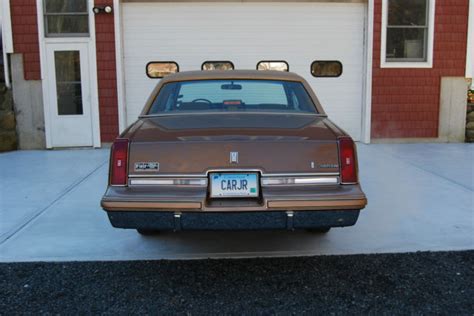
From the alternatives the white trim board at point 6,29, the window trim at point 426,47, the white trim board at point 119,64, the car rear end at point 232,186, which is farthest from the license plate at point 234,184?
the white trim board at point 6,29

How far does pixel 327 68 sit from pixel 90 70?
15.2 feet

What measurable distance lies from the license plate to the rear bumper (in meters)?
0.15

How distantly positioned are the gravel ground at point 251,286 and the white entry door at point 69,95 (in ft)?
19.6

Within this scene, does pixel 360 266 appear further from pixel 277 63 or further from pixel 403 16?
pixel 403 16

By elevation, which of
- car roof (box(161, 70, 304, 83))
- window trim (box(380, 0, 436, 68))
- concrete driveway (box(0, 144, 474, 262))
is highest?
window trim (box(380, 0, 436, 68))

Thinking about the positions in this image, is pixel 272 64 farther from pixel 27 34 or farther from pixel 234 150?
pixel 234 150

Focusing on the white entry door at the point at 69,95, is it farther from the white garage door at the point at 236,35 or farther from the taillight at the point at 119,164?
the taillight at the point at 119,164

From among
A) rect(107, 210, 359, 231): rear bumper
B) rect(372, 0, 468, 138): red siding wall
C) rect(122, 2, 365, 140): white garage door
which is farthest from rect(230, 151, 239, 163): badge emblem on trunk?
rect(372, 0, 468, 138): red siding wall

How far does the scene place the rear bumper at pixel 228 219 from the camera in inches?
139

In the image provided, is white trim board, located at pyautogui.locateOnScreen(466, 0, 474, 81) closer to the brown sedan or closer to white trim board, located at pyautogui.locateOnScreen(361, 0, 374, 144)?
white trim board, located at pyautogui.locateOnScreen(361, 0, 374, 144)

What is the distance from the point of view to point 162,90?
15.9ft

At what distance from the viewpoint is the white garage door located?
990 centimetres

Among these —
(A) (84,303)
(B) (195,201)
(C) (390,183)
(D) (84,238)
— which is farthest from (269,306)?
(C) (390,183)

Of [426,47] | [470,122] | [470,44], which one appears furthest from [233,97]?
[470,122]
